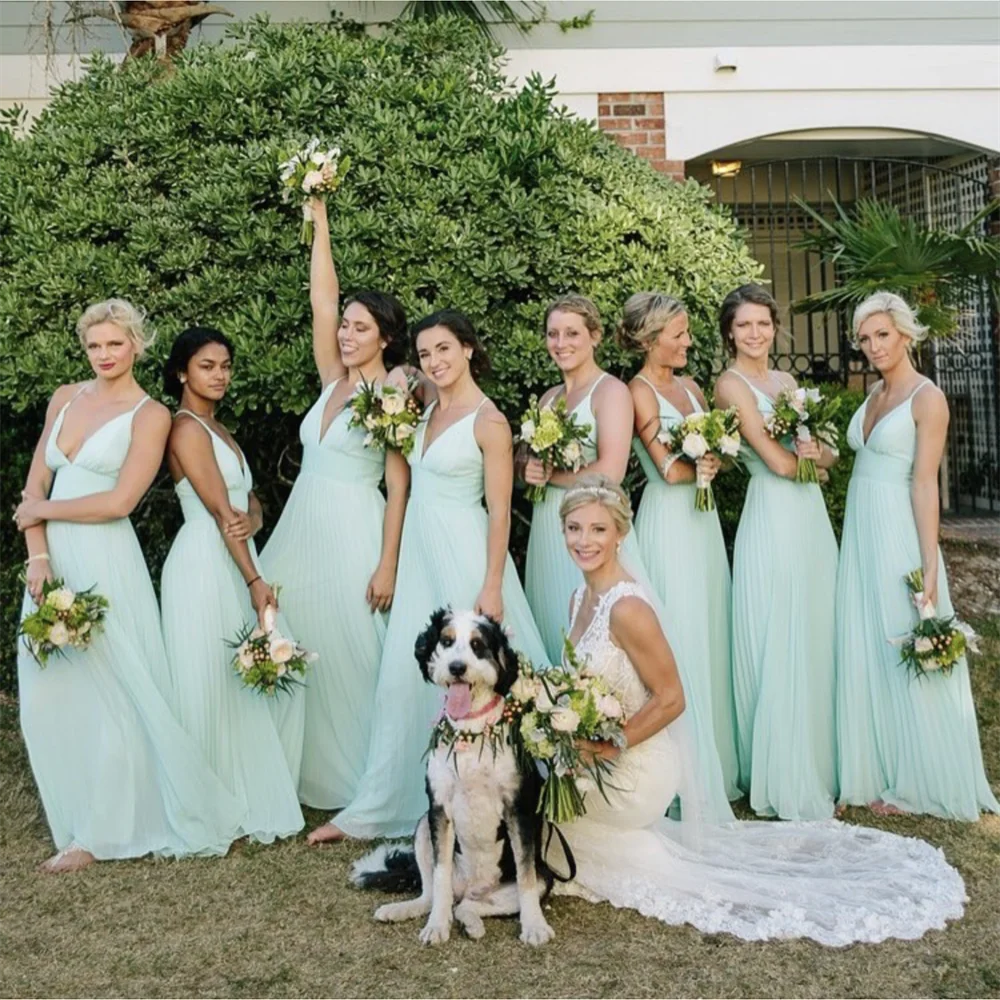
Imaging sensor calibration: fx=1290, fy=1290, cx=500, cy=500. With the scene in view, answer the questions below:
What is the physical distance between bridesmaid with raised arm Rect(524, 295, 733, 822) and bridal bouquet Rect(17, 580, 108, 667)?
73.4 inches

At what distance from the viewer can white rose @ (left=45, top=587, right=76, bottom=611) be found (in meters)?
5.05

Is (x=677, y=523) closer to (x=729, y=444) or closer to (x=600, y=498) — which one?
(x=729, y=444)

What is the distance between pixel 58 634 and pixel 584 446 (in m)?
2.25

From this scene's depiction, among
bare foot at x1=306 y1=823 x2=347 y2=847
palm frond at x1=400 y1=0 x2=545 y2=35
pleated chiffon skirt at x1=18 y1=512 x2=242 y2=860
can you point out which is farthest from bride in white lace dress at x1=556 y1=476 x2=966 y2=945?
palm frond at x1=400 y1=0 x2=545 y2=35

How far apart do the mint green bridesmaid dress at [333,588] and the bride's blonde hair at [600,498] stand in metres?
1.39

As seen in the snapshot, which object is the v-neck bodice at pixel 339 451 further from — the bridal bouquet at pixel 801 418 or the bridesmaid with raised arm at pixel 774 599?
the bridal bouquet at pixel 801 418

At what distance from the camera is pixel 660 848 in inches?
182

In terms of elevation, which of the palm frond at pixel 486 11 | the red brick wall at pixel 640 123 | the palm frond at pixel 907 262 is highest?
the palm frond at pixel 486 11

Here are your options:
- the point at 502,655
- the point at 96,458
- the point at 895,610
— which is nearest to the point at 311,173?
the point at 96,458

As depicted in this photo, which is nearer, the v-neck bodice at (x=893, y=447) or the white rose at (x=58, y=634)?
the white rose at (x=58, y=634)

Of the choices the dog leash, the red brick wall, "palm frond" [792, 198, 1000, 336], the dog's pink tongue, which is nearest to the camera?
the dog's pink tongue

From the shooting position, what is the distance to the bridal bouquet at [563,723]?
416 cm

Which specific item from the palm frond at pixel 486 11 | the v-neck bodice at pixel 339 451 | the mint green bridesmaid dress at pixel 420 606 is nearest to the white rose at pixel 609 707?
the mint green bridesmaid dress at pixel 420 606

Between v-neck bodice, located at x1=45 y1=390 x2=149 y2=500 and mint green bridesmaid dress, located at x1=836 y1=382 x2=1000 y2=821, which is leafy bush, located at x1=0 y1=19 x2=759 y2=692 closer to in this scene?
v-neck bodice, located at x1=45 y1=390 x2=149 y2=500
